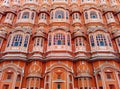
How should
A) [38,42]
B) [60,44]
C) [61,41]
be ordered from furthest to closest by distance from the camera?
[38,42]
[61,41]
[60,44]

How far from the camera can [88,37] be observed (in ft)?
75.2

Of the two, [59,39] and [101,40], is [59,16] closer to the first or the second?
[59,39]

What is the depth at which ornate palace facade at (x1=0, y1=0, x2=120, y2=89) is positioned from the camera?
722 inches

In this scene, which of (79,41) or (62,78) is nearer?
(62,78)

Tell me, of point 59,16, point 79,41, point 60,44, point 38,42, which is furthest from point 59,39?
point 59,16

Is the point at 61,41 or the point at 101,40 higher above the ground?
the point at 101,40

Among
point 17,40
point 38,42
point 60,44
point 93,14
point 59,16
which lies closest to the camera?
point 60,44

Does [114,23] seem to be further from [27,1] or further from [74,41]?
[27,1]

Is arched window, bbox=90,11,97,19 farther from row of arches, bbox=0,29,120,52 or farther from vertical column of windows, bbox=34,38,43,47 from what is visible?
vertical column of windows, bbox=34,38,43,47

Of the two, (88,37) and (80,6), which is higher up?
(80,6)

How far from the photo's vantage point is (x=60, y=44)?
21.3 m

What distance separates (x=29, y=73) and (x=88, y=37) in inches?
430

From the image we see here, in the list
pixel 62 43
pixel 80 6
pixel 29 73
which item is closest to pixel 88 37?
pixel 62 43

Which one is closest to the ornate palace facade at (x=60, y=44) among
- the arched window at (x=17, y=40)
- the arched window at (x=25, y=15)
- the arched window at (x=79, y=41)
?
the arched window at (x=17, y=40)
